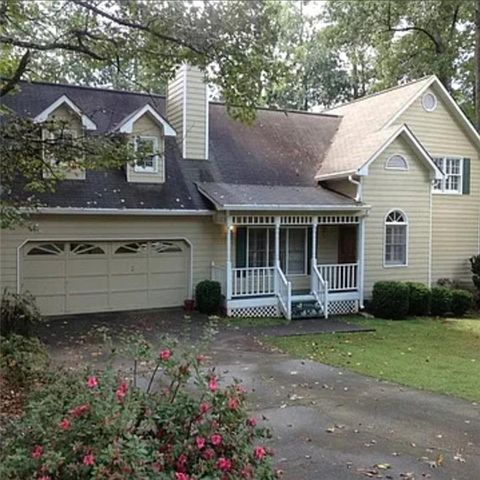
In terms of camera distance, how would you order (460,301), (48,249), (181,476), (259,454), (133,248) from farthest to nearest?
(460,301) → (133,248) → (48,249) → (259,454) → (181,476)

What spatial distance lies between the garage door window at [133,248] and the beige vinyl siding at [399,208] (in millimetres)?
7007

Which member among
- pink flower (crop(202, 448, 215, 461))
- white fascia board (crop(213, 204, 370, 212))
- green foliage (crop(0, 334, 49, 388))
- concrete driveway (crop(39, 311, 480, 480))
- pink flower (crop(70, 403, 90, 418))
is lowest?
concrete driveway (crop(39, 311, 480, 480))

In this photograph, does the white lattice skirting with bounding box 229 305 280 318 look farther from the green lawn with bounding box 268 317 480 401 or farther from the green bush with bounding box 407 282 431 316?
the green bush with bounding box 407 282 431 316

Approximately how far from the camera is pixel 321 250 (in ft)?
59.9

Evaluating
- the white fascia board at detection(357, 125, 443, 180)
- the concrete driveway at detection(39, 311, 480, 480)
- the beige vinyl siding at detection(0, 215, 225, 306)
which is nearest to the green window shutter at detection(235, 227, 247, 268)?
the beige vinyl siding at detection(0, 215, 225, 306)

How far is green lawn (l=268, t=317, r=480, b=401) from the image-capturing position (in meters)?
9.17

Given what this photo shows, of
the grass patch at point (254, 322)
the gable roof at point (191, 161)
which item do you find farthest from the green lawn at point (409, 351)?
the gable roof at point (191, 161)

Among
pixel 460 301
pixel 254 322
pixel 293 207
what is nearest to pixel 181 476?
pixel 254 322

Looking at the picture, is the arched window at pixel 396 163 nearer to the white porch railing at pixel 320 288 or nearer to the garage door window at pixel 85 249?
the white porch railing at pixel 320 288

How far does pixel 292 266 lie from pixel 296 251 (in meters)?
0.52

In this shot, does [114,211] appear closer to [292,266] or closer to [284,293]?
[284,293]

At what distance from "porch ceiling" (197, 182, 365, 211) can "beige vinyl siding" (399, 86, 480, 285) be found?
13.4ft

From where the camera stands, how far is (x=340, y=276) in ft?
54.8

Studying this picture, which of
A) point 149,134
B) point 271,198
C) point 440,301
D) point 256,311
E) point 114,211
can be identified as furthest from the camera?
point 440,301
